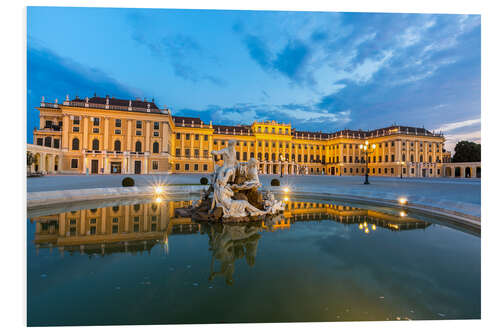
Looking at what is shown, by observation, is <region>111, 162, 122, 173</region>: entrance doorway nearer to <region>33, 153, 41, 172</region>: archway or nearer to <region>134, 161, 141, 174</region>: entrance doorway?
<region>134, 161, 141, 174</region>: entrance doorway

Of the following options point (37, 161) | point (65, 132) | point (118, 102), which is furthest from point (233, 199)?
point (118, 102)

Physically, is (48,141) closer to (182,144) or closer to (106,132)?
(106,132)

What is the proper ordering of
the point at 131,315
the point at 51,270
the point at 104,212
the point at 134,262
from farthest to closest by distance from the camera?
the point at 104,212 < the point at 134,262 < the point at 51,270 < the point at 131,315

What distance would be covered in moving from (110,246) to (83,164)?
38092 mm

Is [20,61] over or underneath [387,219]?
over

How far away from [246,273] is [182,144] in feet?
166

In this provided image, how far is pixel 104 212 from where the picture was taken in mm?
7223

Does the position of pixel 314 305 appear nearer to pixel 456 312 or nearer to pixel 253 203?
pixel 456 312

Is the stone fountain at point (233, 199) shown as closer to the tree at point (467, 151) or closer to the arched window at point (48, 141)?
the arched window at point (48, 141)

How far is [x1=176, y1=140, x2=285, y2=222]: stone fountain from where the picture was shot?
637cm

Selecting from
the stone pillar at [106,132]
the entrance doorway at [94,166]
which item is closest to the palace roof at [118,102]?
the stone pillar at [106,132]

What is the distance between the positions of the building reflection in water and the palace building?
54.0ft

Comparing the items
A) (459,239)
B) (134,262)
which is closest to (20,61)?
(134,262)

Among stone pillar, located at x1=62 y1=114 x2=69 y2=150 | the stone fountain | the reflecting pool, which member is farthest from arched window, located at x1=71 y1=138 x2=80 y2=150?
the stone fountain
